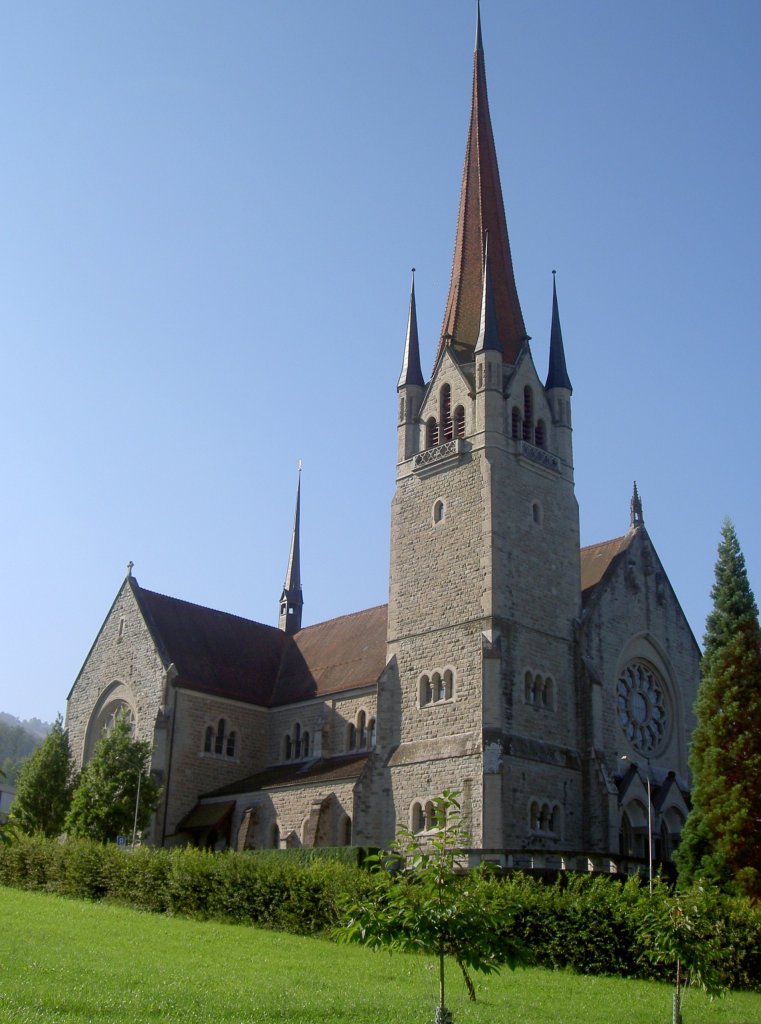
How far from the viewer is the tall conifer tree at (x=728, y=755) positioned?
29.2 m

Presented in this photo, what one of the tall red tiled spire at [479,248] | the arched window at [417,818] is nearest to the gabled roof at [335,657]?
the arched window at [417,818]

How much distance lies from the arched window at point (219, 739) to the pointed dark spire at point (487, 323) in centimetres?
1880

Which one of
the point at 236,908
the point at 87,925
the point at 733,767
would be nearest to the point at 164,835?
the point at 236,908

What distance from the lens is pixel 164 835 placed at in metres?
43.5

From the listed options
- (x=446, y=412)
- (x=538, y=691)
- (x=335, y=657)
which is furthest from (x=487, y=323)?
(x=335, y=657)

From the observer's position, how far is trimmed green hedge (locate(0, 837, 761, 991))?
22875 millimetres

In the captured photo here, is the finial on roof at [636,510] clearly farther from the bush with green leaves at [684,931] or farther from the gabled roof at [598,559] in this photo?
the bush with green leaves at [684,931]

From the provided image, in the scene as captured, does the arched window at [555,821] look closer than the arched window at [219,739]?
Yes

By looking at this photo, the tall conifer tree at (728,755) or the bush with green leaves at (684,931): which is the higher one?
the tall conifer tree at (728,755)

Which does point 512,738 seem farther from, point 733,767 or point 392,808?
point 733,767

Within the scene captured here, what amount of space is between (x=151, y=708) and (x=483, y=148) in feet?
91.6

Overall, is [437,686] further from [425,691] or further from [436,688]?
[425,691]

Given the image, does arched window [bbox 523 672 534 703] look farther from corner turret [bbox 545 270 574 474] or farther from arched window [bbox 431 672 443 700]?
→ corner turret [bbox 545 270 574 474]

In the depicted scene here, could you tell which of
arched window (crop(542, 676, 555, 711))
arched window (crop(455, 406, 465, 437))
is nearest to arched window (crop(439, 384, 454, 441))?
arched window (crop(455, 406, 465, 437))
